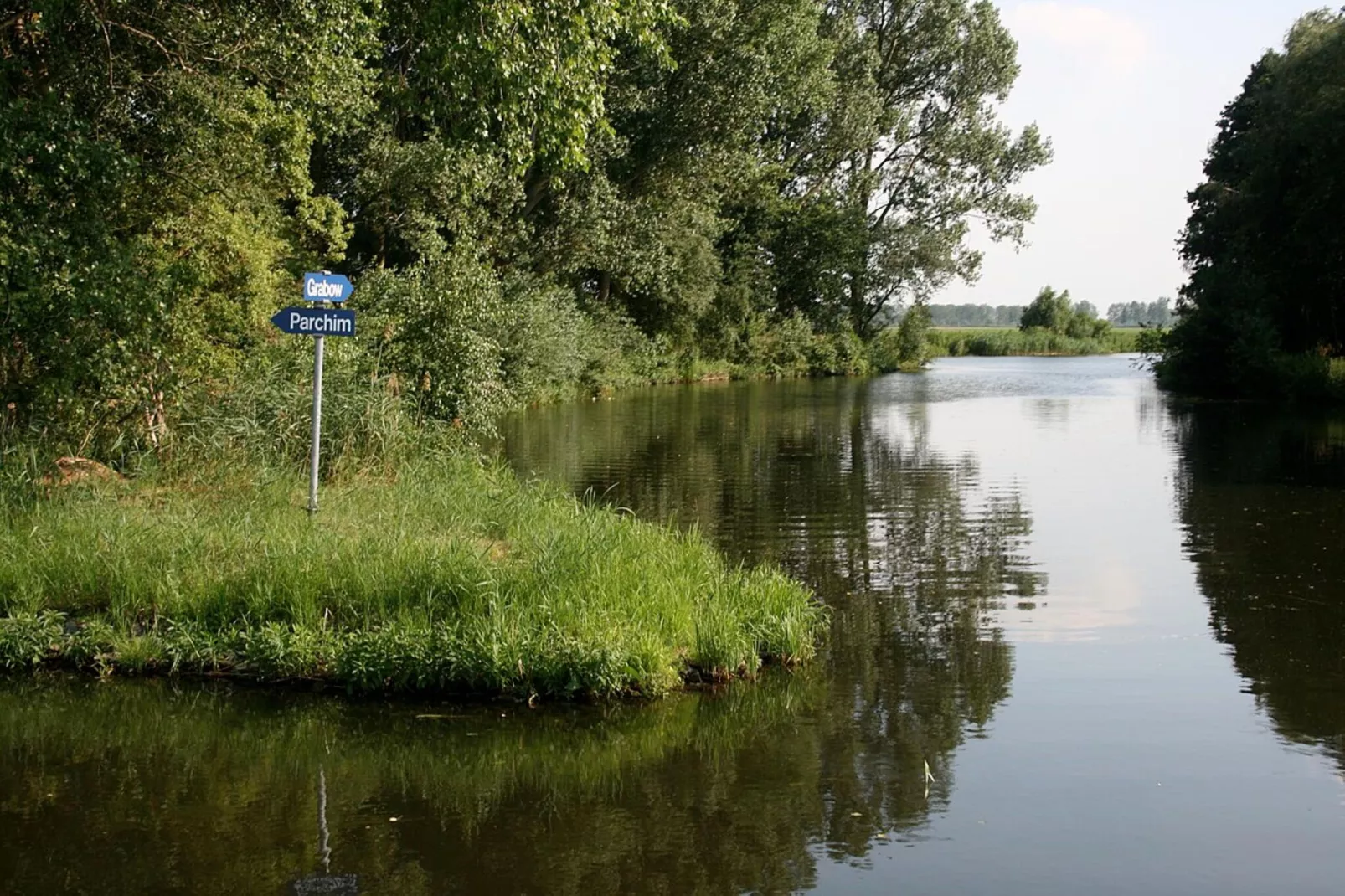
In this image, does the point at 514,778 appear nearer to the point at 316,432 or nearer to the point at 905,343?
the point at 316,432

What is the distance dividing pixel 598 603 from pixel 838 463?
1459cm

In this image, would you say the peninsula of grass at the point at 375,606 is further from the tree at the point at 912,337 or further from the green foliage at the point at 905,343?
the tree at the point at 912,337

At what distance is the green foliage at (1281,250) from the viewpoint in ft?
120

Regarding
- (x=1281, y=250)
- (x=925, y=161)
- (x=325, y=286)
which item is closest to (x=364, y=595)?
(x=325, y=286)

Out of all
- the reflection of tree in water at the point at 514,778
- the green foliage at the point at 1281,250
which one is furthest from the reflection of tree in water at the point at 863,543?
the green foliage at the point at 1281,250

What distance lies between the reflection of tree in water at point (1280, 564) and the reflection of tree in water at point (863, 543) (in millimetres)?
1908

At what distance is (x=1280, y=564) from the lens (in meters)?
14.0

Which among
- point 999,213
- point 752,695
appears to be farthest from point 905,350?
point 752,695

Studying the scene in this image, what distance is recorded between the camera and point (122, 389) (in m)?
13.1

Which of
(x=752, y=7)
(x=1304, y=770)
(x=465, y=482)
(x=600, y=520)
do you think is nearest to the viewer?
(x=1304, y=770)

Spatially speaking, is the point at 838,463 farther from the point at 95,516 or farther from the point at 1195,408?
the point at 1195,408

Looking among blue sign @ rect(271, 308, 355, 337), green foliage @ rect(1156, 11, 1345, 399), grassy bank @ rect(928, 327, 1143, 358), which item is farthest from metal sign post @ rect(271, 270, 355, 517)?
grassy bank @ rect(928, 327, 1143, 358)

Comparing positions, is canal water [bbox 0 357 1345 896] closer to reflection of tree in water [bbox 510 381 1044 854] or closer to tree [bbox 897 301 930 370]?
reflection of tree in water [bbox 510 381 1044 854]

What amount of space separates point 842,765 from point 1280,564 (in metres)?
8.32
